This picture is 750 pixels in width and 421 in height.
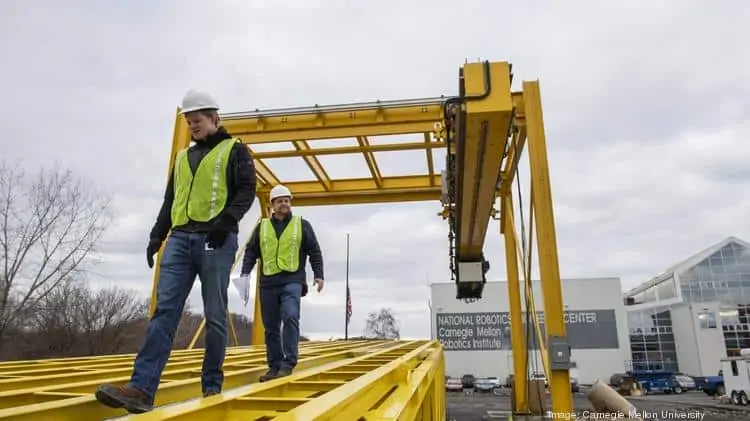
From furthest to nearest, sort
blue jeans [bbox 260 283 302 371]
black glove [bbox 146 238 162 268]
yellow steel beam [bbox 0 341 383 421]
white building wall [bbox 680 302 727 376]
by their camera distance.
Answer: white building wall [bbox 680 302 727 376] < blue jeans [bbox 260 283 302 371] < black glove [bbox 146 238 162 268] < yellow steel beam [bbox 0 341 383 421]

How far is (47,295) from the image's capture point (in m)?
22.6

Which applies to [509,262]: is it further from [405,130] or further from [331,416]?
[331,416]

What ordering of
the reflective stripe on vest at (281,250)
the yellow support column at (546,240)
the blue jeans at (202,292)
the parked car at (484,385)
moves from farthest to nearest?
the parked car at (484,385)
the yellow support column at (546,240)
the reflective stripe on vest at (281,250)
the blue jeans at (202,292)

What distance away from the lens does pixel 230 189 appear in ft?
9.46

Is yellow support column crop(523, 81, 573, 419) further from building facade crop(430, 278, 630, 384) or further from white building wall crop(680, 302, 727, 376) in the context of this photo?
white building wall crop(680, 302, 727, 376)

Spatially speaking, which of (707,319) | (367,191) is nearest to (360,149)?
(367,191)

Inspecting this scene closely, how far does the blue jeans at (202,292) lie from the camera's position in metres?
2.64

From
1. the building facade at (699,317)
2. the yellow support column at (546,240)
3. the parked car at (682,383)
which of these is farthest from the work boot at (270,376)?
the building facade at (699,317)

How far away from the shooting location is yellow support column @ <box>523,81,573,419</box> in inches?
238

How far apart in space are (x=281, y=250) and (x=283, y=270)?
0.18 m

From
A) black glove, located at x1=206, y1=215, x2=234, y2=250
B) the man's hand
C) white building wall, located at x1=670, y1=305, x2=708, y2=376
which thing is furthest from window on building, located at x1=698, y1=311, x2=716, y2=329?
black glove, located at x1=206, y1=215, x2=234, y2=250

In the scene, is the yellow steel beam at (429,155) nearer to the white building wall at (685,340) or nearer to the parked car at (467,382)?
the parked car at (467,382)

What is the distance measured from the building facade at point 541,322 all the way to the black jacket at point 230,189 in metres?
35.9

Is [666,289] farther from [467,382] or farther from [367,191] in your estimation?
[367,191]
